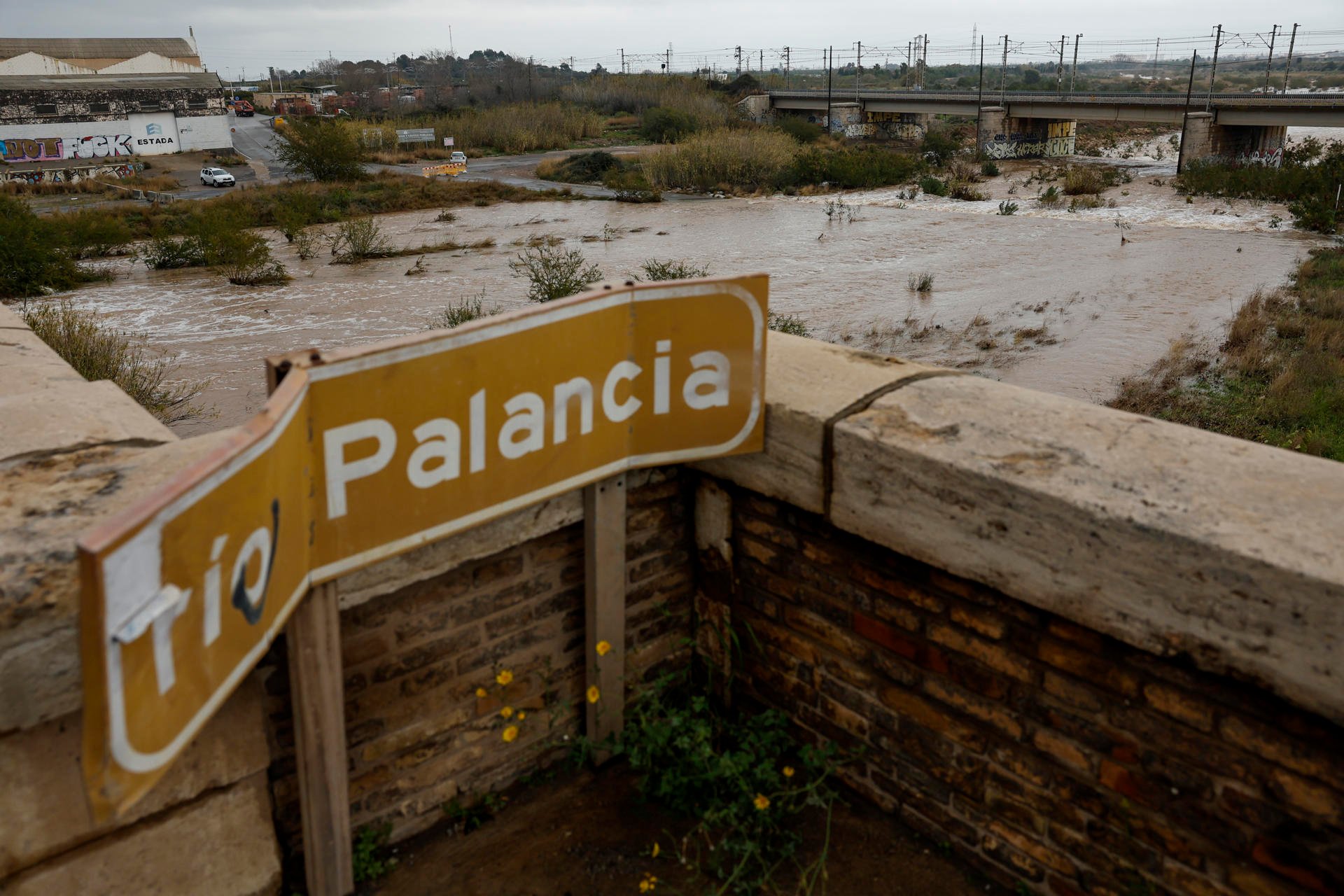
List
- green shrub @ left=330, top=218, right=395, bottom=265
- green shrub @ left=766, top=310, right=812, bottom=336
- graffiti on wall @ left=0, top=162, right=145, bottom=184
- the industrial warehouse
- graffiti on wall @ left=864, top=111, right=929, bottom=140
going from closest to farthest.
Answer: green shrub @ left=766, top=310, right=812, bottom=336
green shrub @ left=330, top=218, right=395, bottom=265
graffiti on wall @ left=0, top=162, right=145, bottom=184
the industrial warehouse
graffiti on wall @ left=864, top=111, right=929, bottom=140

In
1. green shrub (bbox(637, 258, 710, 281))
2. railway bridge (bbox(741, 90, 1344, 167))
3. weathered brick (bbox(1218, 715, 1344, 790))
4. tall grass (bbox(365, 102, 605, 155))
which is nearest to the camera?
weathered brick (bbox(1218, 715, 1344, 790))

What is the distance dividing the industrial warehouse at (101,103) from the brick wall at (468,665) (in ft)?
149

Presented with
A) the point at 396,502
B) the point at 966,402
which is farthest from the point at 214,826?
the point at 966,402

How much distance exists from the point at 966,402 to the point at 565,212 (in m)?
22.6

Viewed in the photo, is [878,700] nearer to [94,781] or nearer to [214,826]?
[214,826]

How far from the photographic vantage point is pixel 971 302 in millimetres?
13570

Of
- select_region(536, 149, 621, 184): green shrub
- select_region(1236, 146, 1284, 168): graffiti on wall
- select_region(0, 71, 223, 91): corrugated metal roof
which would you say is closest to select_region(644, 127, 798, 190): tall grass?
select_region(536, 149, 621, 184): green shrub

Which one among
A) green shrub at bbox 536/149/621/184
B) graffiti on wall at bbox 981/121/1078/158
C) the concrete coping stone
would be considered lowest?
the concrete coping stone

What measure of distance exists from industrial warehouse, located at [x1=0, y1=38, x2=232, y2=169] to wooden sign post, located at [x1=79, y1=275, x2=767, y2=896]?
45583 millimetres

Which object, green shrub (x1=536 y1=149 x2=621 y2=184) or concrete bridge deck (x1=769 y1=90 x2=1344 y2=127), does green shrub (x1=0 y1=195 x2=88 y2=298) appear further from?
concrete bridge deck (x1=769 y1=90 x2=1344 y2=127)

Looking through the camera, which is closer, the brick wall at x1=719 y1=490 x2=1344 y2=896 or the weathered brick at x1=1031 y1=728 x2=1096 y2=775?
the brick wall at x1=719 y1=490 x2=1344 y2=896

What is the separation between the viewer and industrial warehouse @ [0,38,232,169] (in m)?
40.9

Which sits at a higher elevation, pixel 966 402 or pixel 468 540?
pixel 966 402

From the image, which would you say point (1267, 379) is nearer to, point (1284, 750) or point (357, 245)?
point (1284, 750)
